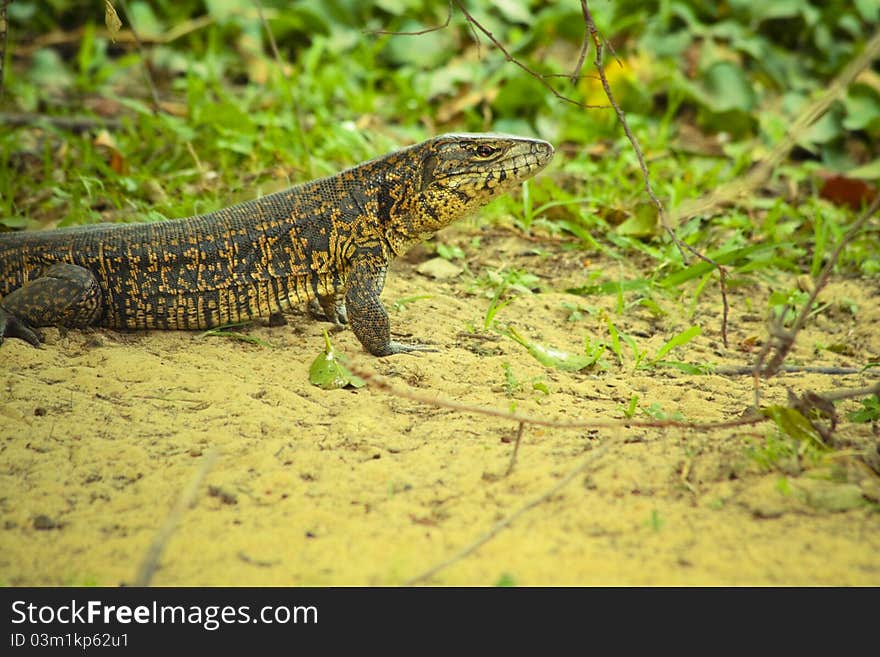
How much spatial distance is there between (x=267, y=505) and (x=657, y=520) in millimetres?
1524

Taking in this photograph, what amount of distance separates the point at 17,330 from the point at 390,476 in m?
2.54

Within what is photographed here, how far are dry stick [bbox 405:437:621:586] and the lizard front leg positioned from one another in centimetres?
163

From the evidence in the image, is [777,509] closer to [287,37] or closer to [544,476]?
[544,476]

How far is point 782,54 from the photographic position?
1009cm

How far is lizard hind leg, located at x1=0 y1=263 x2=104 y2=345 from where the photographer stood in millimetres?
5027

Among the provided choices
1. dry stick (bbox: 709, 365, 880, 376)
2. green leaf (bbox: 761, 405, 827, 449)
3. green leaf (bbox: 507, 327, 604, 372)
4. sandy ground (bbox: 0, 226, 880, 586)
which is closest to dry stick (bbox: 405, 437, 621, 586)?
sandy ground (bbox: 0, 226, 880, 586)

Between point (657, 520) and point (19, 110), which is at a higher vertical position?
point (19, 110)

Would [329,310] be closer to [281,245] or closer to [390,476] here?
[281,245]

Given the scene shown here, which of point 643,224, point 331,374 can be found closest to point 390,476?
point 331,374

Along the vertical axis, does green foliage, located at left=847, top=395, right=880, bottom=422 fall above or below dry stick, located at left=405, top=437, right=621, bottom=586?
above

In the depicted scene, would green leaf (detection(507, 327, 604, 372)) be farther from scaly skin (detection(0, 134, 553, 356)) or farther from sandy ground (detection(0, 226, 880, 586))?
scaly skin (detection(0, 134, 553, 356))

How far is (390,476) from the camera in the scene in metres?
3.79

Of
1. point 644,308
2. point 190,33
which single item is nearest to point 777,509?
point 644,308

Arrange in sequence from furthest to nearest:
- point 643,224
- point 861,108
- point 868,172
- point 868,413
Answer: point 861,108 < point 868,172 < point 643,224 < point 868,413
